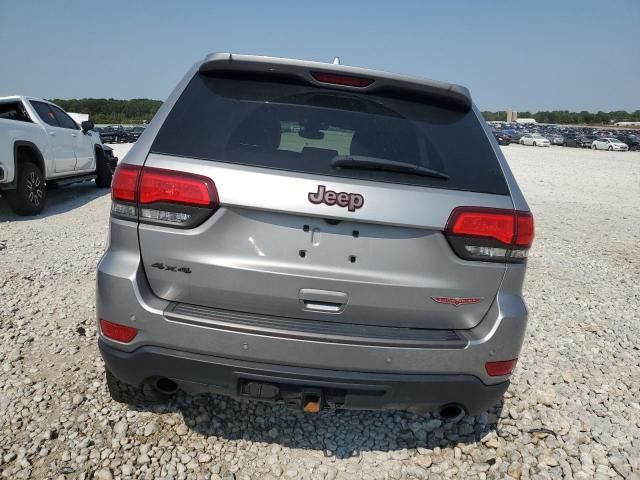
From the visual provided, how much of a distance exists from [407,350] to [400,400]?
0.25m

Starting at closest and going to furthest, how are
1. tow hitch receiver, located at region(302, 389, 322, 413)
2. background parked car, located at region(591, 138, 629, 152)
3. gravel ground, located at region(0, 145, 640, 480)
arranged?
tow hitch receiver, located at region(302, 389, 322, 413) < gravel ground, located at region(0, 145, 640, 480) < background parked car, located at region(591, 138, 629, 152)

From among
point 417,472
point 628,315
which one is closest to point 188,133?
point 417,472

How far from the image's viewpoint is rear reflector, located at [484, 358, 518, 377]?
2.01 meters

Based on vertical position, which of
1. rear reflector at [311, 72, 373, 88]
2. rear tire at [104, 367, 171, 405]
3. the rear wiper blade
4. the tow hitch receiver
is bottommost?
rear tire at [104, 367, 171, 405]

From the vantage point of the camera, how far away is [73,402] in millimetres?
2621

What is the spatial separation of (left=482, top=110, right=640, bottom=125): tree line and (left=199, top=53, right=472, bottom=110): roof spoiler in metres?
145

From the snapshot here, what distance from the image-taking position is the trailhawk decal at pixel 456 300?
6.33 ft

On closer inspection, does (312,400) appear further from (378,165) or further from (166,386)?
(378,165)

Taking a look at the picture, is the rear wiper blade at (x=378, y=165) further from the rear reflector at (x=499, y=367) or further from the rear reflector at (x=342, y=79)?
the rear reflector at (x=499, y=367)

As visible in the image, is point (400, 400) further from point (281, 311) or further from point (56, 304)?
point (56, 304)

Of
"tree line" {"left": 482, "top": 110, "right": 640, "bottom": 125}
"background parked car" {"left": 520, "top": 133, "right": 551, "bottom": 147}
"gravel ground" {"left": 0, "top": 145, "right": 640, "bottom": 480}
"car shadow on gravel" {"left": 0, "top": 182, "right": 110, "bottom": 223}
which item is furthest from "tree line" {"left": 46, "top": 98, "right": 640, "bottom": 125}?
"gravel ground" {"left": 0, "top": 145, "right": 640, "bottom": 480}

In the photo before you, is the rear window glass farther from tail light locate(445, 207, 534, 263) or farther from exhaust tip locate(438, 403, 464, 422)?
exhaust tip locate(438, 403, 464, 422)

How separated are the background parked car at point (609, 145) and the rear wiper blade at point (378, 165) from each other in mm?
55845

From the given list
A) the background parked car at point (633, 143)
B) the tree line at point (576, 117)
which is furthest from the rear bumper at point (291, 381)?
the tree line at point (576, 117)
